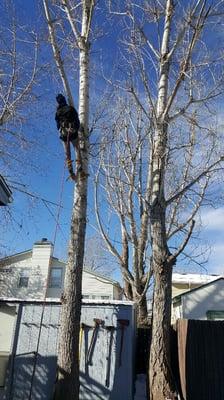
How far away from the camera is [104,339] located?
895 cm

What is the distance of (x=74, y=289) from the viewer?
21.8 ft

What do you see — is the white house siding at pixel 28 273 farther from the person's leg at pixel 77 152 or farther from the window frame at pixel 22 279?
the person's leg at pixel 77 152

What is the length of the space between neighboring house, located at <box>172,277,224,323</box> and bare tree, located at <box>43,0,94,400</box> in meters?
10.6

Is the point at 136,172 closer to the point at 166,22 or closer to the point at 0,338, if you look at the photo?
the point at 166,22

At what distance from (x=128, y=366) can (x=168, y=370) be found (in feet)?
4.13

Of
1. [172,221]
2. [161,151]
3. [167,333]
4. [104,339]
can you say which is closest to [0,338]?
[104,339]

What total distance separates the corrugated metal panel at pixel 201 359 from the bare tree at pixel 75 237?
10.8ft

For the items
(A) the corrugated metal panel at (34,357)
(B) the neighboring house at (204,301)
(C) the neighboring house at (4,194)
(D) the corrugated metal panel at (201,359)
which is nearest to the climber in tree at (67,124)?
(C) the neighboring house at (4,194)

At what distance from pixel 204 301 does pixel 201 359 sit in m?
7.74

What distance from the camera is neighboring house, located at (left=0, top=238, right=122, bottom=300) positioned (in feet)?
72.5

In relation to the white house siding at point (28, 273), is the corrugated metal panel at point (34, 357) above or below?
below

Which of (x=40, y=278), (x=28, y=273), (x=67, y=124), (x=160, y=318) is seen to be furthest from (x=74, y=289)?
(x=28, y=273)

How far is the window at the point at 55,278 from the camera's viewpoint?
22.2 meters

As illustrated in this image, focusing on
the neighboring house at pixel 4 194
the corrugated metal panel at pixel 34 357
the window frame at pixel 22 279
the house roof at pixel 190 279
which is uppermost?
the house roof at pixel 190 279
